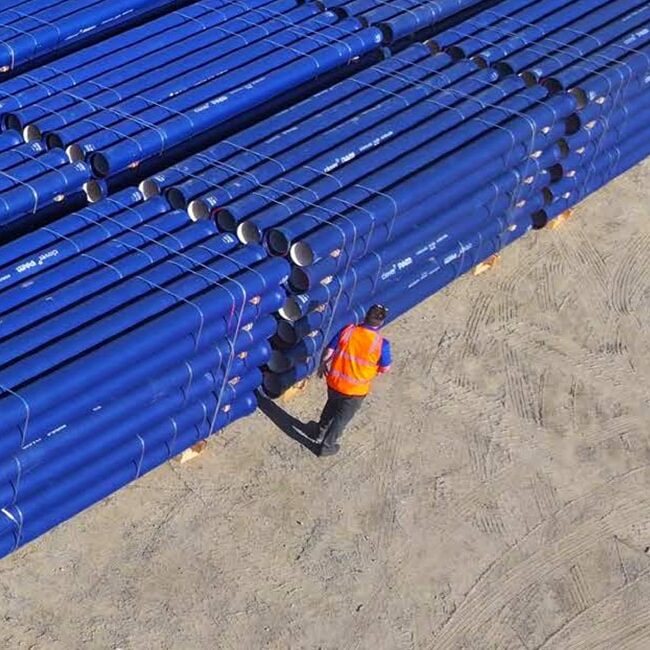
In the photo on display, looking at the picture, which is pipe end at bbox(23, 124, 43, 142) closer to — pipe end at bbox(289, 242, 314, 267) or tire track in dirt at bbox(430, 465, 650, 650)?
pipe end at bbox(289, 242, 314, 267)

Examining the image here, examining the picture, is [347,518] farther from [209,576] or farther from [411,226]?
[411,226]

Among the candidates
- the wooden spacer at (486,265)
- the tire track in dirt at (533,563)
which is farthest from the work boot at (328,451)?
the wooden spacer at (486,265)

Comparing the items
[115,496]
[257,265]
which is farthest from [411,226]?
[115,496]

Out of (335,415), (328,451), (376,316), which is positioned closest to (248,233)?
(376,316)

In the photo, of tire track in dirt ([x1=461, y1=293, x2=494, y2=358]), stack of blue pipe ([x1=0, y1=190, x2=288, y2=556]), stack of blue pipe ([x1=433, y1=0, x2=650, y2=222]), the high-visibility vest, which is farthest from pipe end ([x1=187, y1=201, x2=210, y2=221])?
stack of blue pipe ([x1=433, y1=0, x2=650, y2=222])

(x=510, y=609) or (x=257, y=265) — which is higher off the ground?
(x=257, y=265)

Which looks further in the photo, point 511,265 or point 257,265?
point 511,265
